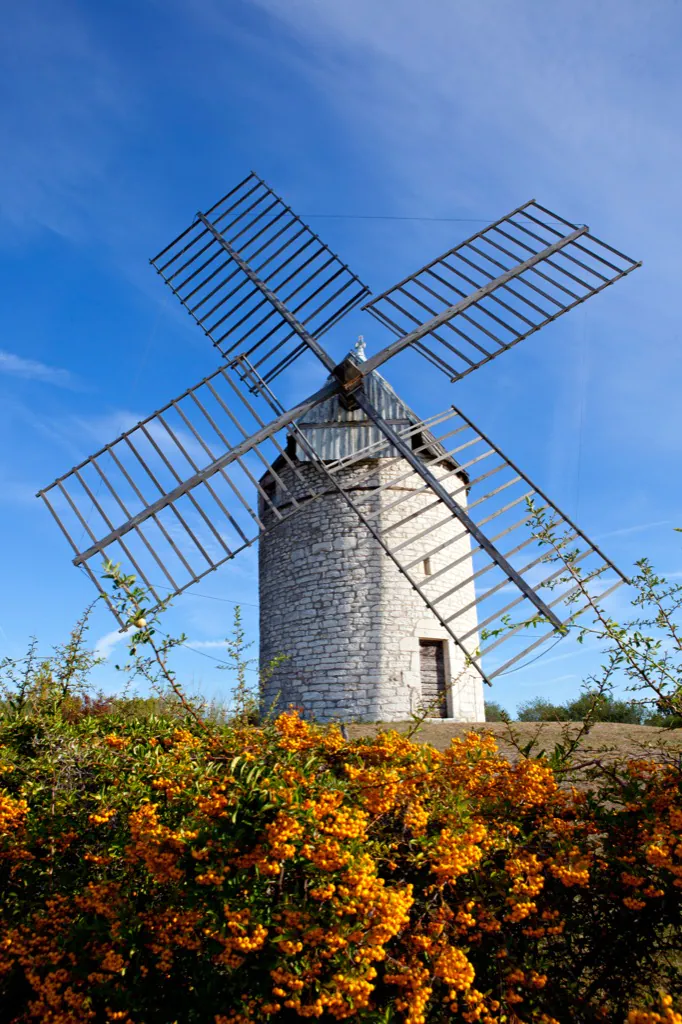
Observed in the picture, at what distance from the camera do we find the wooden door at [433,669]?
891 centimetres

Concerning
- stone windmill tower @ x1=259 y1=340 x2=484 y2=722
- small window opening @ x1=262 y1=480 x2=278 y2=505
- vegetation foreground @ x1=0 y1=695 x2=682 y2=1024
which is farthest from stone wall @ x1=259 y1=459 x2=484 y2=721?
vegetation foreground @ x1=0 y1=695 x2=682 y2=1024

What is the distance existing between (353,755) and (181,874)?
2.60 ft

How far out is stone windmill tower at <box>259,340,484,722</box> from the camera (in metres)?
8.63

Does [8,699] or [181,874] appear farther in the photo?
[8,699]

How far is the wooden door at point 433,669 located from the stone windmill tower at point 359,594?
14 millimetres

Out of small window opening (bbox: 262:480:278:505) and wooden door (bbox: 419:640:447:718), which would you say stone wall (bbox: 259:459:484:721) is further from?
small window opening (bbox: 262:480:278:505)

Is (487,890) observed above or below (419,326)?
below

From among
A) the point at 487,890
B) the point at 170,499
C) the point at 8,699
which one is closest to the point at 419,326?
the point at 170,499

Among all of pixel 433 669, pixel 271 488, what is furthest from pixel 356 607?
pixel 271 488

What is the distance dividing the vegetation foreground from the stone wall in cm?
554

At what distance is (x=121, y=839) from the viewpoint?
2.58 m

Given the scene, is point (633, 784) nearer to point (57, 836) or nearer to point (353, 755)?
point (353, 755)

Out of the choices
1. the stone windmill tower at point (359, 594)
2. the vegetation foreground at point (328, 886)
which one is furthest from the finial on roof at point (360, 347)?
the vegetation foreground at point (328, 886)

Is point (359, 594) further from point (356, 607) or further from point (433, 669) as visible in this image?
point (433, 669)
